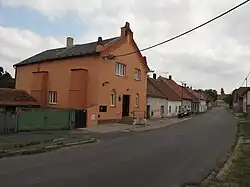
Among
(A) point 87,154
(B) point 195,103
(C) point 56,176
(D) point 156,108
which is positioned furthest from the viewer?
(B) point 195,103

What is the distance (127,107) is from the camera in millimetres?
34281

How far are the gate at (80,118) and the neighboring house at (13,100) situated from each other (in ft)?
17.0

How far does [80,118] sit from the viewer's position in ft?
84.4

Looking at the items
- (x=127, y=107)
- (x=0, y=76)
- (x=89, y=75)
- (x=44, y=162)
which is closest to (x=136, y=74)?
(x=127, y=107)

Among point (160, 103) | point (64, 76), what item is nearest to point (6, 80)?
point (160, 103)

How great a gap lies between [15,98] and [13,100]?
26.7 inches

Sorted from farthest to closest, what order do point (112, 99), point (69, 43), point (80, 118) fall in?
point (69, 43) → point (112, 99) → point (80, 118)

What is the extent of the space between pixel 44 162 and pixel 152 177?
390 cm

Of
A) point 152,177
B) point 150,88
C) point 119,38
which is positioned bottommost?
point 152,177

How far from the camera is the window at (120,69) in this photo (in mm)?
32037

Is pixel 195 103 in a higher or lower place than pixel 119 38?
lower

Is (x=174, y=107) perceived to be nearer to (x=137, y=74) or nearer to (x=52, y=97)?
(x=137, y=74)

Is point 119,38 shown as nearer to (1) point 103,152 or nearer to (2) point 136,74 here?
(2) point 136,74

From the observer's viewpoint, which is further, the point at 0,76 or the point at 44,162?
the point at 0,76
